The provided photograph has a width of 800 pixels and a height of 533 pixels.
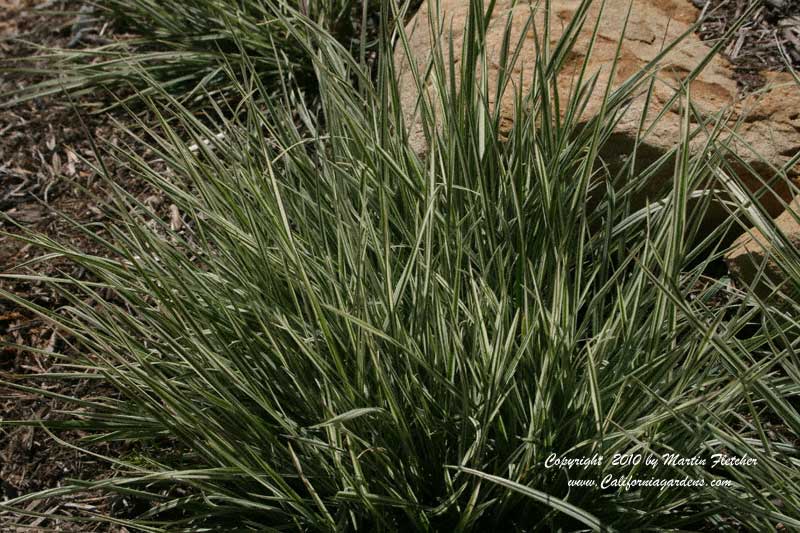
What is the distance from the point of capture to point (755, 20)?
3.20m

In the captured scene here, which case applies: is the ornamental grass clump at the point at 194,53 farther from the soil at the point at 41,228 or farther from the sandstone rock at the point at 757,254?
the sandstone rock at the point at 757,254

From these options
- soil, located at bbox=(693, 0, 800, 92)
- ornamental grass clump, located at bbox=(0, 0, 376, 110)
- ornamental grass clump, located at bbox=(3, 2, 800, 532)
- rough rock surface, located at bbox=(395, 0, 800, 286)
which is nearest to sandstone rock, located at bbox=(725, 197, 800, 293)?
rough rock surface, located at bbox=(395, 0, 800, 286)

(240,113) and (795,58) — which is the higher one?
(795,58)

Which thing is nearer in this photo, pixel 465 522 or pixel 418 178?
pixel 465 522

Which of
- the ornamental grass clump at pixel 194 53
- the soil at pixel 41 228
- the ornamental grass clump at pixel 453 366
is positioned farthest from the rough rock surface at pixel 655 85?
the soil at pixel 41 228

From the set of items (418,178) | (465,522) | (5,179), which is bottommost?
(5,179)

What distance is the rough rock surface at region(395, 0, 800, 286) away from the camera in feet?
8.58

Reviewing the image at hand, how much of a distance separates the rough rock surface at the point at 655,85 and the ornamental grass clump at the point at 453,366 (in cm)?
28

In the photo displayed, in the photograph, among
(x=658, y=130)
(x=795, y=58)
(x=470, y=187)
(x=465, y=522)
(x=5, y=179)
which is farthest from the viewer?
(x=5, y=179)

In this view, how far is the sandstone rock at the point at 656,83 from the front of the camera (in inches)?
103

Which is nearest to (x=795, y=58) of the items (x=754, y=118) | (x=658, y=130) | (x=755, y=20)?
(x=755, y=20)

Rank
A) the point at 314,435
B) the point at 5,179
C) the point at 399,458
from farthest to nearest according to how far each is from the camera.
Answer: the point at 5,179, the point at 314,435, the point at 399,458

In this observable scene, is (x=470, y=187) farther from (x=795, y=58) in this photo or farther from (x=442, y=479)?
(x=795, y=58)

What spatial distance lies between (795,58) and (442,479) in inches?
84.6
